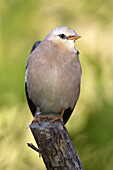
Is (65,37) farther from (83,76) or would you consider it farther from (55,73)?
(83,76)

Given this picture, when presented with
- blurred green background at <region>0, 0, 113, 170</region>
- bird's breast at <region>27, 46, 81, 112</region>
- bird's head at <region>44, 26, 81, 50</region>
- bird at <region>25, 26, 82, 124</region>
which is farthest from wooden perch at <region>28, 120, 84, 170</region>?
blurred green background at <region>0, 0, 113, 170</region>

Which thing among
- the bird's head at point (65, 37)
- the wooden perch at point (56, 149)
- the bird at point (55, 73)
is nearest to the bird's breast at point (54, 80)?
the bird at point (55, 73)

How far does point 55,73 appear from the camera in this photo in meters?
3.94

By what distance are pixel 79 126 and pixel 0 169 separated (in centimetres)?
116

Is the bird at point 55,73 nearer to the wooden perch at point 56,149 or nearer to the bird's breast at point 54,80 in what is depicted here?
the bird's breast at point 54,80

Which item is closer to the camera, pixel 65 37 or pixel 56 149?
pixel 56 149

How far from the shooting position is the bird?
3.96 meters

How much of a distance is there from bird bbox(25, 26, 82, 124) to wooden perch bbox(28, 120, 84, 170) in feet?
1.64

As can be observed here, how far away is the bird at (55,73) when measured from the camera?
3.96 meters

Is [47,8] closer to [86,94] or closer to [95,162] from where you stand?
[86,94]

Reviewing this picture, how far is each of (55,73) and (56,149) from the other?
0.97 meters

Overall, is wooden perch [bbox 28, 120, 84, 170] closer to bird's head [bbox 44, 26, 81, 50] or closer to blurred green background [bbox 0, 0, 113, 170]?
bird's head [bbox 44, 26, 81, 50]

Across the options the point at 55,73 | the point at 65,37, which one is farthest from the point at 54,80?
the point at 65,37

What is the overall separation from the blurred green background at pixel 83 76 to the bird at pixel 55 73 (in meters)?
0.76
